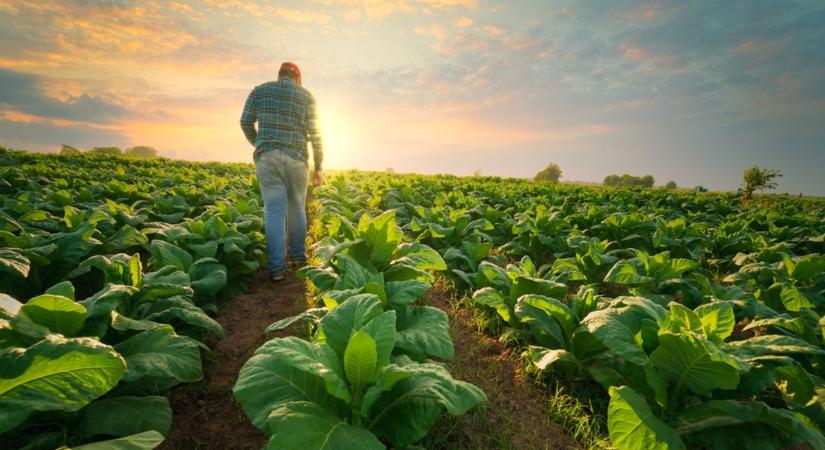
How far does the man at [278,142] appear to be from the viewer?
4.61 metres

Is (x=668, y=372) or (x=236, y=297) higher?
(x=668, y=372)

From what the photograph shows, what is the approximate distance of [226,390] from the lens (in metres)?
2.46

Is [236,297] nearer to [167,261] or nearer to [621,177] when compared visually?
[167,261]

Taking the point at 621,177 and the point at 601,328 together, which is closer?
the point at 601,328

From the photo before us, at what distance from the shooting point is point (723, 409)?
197 cm

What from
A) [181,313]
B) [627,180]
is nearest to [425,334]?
[181,313]

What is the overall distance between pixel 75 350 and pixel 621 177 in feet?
312

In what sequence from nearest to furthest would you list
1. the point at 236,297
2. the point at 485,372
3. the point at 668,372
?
the point at 668,372, the point at 485,372, the point at 236,297

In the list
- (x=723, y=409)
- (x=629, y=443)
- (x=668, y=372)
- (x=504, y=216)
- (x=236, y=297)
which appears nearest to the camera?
(x=629, y=443)

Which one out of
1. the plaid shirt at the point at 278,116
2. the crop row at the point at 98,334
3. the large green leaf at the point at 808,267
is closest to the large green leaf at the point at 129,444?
the crop row at the point at 98,334

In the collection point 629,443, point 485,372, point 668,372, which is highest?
point 668,372

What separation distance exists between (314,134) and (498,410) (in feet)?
13.0

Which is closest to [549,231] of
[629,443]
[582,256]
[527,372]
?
[582,256]

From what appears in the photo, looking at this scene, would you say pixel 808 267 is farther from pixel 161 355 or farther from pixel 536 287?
pixel 161 355
